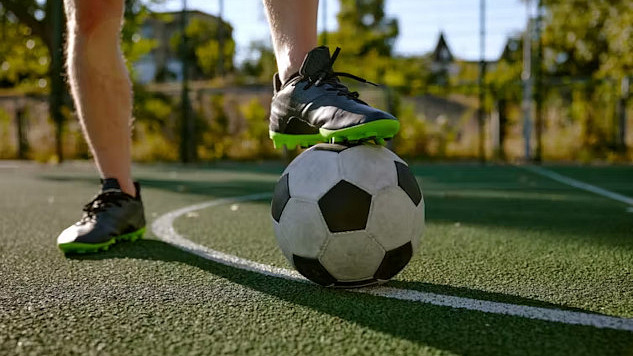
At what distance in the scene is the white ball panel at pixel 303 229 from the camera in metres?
1.65

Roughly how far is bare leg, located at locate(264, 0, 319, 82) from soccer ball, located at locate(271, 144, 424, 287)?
0.43 m

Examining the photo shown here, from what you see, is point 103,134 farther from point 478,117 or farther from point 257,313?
point 478,117

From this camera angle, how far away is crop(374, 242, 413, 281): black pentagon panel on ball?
1.67 meters

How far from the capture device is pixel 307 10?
80.7 inches

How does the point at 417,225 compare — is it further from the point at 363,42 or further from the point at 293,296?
the point at 363,42

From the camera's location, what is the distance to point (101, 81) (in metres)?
2.49

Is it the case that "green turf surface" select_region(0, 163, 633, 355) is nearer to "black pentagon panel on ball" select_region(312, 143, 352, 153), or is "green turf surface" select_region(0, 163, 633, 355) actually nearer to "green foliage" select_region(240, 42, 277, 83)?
"black pentagon panel on ball" select_region(312, 143, 352, 153)

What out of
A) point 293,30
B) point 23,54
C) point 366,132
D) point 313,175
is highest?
point 23,54

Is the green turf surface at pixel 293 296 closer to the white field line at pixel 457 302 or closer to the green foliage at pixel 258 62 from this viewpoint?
the white field line at pixel 457 302

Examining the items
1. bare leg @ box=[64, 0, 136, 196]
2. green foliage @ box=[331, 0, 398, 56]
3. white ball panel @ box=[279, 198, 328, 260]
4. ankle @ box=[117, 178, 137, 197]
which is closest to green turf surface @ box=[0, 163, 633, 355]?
white ball panel @ box=[279, 198, 328, 260]

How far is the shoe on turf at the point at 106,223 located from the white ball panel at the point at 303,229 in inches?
36.6

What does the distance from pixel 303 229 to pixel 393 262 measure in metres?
0.27

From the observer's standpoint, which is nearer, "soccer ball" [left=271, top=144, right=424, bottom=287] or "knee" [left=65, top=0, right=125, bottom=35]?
"soccer ball" [left=271, top=144, right=424, bottom=287]

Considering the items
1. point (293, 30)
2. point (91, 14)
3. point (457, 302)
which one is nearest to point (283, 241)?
point (457, 302)
